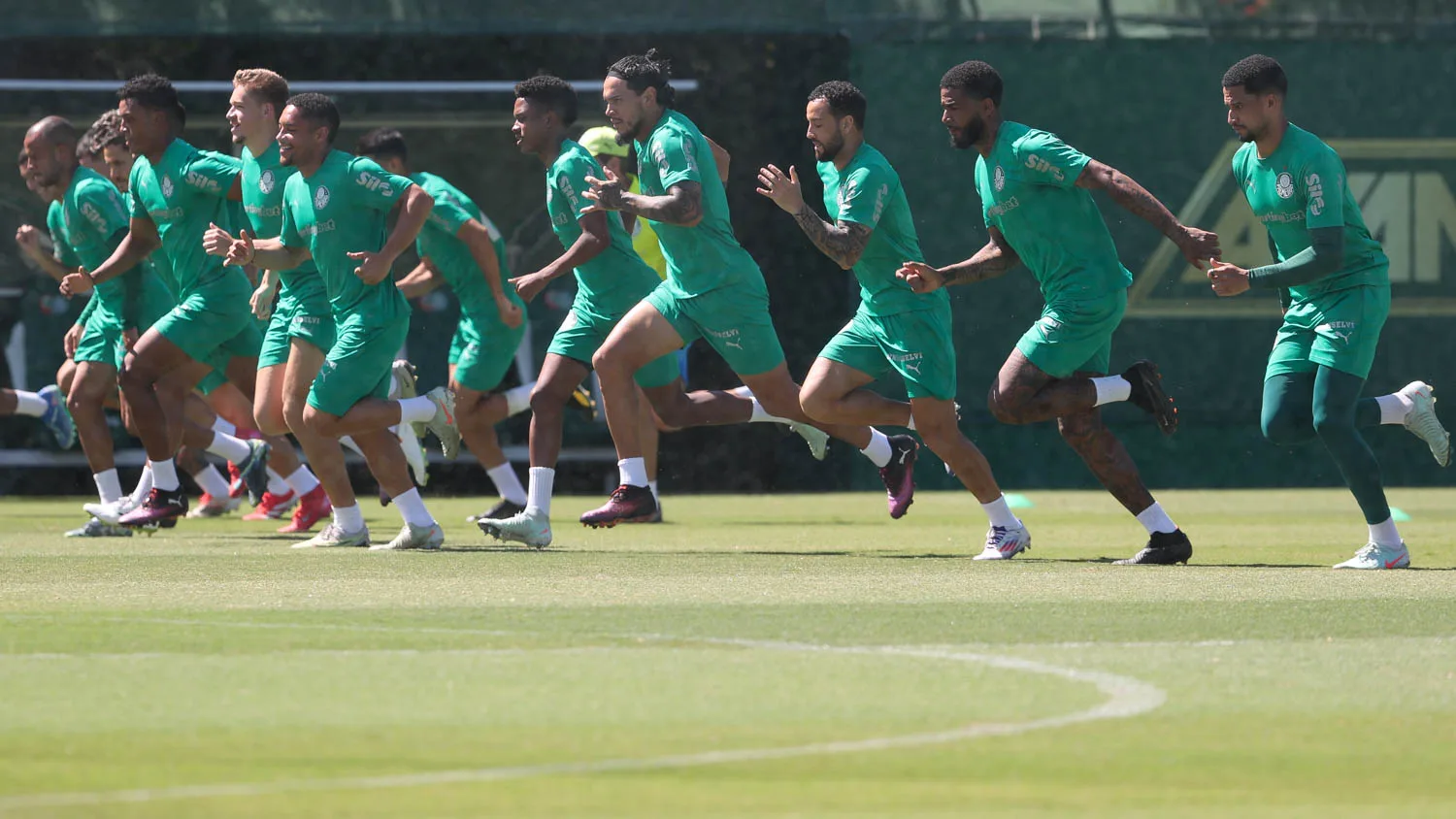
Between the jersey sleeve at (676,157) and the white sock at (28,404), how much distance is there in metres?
6.40

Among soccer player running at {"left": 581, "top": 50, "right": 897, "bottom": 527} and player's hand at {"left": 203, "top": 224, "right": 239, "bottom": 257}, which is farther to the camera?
player's hand at {"left": 203, "top": 224, "right": 239, "bottom": 257}

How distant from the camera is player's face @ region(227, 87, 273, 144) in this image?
11383 millimetres

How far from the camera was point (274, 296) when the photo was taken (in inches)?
450

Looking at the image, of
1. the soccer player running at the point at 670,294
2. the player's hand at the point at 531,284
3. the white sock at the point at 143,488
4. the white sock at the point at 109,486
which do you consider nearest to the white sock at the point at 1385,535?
the soccer player running at the point at 670,294

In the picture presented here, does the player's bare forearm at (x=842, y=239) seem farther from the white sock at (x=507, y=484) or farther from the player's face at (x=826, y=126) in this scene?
the white sock at (x=507, y=484)

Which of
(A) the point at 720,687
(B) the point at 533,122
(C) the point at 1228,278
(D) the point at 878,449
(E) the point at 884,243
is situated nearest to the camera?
(A) the point at 720,687

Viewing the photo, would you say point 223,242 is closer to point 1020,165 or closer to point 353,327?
point 353,327

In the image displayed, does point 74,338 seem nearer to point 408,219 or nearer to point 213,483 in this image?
point 213,483

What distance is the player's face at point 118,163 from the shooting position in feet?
43.2

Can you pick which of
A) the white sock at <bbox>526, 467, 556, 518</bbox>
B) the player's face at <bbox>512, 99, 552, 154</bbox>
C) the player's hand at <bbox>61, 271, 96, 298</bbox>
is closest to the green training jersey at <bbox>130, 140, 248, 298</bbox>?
the player's hand at <bbox>61, 271, 96, 298</bbox>

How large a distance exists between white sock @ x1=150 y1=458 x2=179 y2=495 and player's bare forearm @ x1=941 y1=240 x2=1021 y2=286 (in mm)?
4364

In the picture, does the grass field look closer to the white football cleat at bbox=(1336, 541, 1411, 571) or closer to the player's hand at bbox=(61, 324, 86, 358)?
the white football cleat at bbox=(1336, 541, 1411, 571)

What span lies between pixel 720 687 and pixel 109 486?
7.78 meters

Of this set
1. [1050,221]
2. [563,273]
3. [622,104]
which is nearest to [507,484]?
[563,273]
